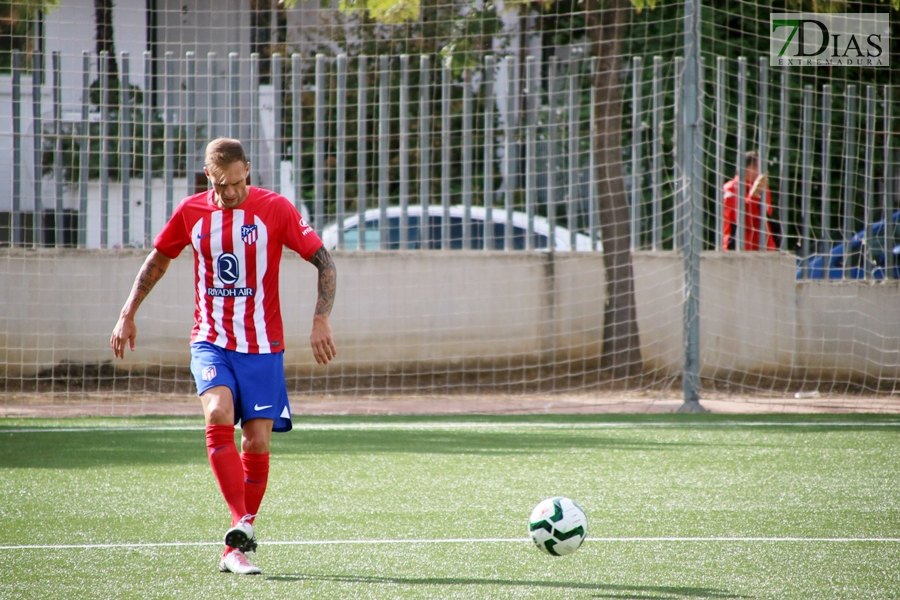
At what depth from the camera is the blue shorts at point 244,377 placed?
3.95m

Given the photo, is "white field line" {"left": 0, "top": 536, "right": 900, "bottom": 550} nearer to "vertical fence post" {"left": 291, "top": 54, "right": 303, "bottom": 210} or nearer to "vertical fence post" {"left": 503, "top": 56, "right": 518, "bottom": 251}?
"vertical fence post" {"left": 291, "top": 54, "right": 303, "bottom": 210}

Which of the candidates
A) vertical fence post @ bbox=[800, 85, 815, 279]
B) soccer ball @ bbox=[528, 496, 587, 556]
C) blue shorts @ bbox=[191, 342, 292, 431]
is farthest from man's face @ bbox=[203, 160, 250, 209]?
vertical fence post @ bbox=[800, 85, 815, 279]

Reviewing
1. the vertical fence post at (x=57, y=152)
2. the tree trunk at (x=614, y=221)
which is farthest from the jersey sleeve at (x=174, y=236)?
the tree trunk at (x=614, y=221)

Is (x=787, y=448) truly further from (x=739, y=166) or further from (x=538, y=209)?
(x=538, y=209)

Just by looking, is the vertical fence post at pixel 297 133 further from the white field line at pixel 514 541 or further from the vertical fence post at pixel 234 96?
the white field line at pixel 514 541

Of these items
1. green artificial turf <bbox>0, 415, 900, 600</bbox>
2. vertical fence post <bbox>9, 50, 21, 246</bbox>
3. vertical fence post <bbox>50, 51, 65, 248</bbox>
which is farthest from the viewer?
vertical fence post <bbox>50, 51, 65, 248</bbox>

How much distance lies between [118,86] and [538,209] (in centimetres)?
497

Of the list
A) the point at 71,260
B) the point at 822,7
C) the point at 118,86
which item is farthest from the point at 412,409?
the point at 822,7

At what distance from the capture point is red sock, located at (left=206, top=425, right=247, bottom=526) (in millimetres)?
3844

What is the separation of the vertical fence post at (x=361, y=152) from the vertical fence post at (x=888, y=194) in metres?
5.70

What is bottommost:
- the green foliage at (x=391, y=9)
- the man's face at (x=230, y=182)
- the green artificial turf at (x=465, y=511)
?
the green artificial turf at (x=465, y=511)

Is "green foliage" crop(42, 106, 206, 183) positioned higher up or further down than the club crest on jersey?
higher up

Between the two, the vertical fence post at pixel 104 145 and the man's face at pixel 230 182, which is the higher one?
the vertical fence post at pixel 104 145

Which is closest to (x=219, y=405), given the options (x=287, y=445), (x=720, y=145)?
(x=287, y=445)
